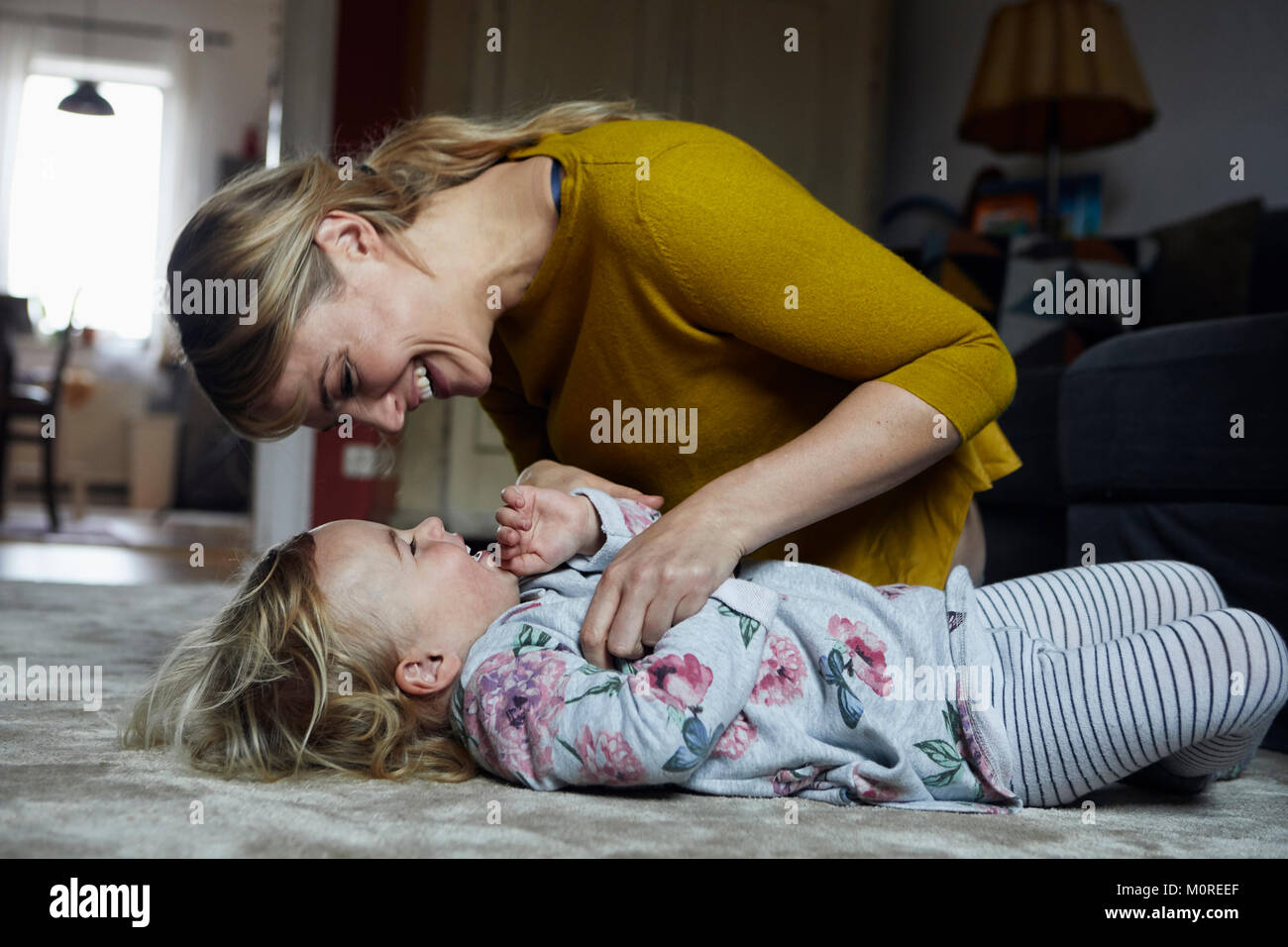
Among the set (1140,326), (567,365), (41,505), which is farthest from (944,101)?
(41,505)

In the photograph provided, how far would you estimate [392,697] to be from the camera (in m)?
1.01

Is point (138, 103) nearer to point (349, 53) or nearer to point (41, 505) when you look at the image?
point (41, 505)

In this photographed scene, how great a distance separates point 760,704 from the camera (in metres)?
0.94

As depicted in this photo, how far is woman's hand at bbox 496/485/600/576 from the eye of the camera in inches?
42.1

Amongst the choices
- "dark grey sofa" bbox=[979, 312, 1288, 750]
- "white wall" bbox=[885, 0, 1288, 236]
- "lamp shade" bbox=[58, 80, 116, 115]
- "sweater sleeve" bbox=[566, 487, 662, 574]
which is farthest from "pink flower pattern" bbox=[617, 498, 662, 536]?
"lamp shade" bbox=[58, 80, 116, 115]

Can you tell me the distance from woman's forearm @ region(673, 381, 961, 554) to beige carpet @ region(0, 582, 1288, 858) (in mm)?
244

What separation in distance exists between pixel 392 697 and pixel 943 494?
0.62 m

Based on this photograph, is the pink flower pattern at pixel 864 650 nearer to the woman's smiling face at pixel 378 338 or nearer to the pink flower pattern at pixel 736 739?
the pink flower pattern at pixel 736 739

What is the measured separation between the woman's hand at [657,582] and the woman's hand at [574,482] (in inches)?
9.1

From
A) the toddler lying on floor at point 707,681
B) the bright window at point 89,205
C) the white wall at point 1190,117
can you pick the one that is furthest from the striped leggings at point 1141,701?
the bright window at point 89,205

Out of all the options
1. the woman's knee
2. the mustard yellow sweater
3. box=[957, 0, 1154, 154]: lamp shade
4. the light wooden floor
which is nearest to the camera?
the mustard yellow sweater

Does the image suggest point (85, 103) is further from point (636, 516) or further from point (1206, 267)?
point (636, 516)

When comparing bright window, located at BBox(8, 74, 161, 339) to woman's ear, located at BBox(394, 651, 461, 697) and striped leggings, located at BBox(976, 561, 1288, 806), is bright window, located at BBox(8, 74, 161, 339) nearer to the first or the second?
woman's ear, located at BBox(394, 651, 461, 697)

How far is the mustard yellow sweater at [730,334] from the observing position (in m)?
1.06
